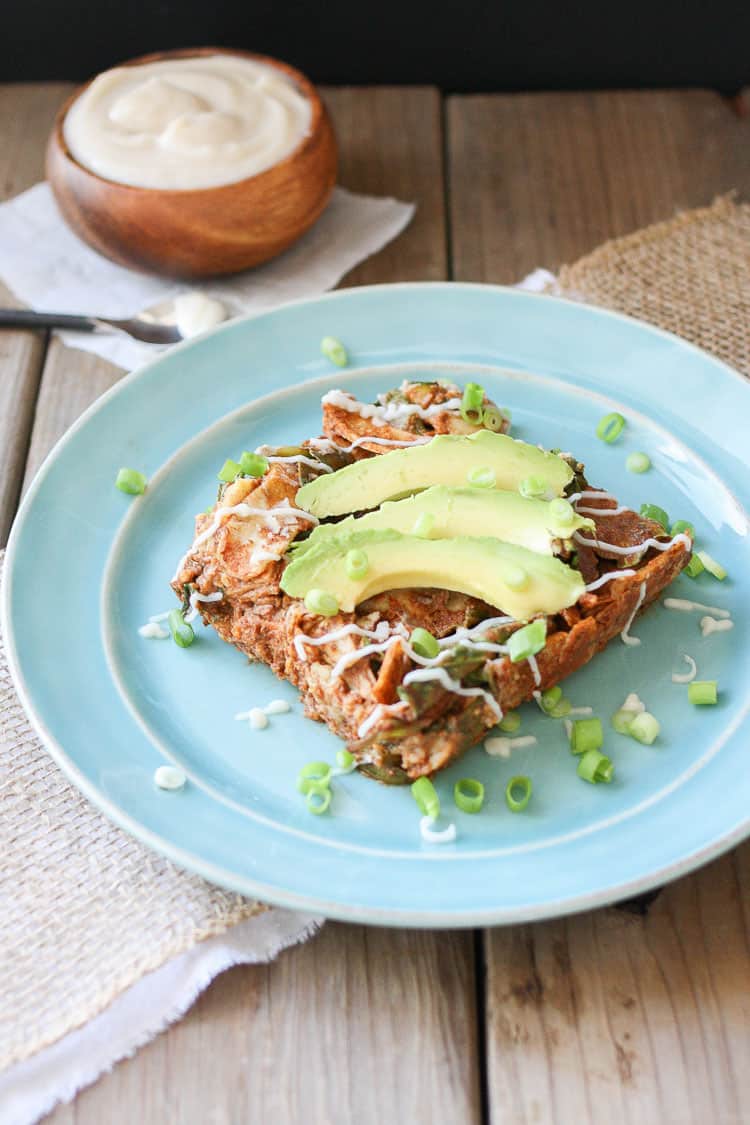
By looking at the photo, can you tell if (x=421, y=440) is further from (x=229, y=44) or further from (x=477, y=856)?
(x=229, y=44)

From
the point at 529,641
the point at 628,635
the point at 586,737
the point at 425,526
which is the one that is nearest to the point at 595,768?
the point at 586,737

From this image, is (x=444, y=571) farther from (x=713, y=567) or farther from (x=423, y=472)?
(x=713, y=567)

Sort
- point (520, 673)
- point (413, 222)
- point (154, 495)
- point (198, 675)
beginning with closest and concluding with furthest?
point (520, 673)
point (198, 675)
point (154, 495)
point (413, 222)

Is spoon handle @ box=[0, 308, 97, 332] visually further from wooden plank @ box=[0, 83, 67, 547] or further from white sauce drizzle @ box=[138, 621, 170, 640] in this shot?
white sauce drizzle @ box=[138, 621, 170, 640]

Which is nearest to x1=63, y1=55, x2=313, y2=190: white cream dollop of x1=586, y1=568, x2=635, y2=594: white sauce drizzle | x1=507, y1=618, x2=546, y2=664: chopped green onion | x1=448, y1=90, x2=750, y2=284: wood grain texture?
x1=448, y1=90, x2=750, y2=284: wood grain texture

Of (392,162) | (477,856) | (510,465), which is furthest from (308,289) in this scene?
(477,856)

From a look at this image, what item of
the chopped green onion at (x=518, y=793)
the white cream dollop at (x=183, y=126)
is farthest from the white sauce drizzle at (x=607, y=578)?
the white cream dollop at (x=183, y=126)
